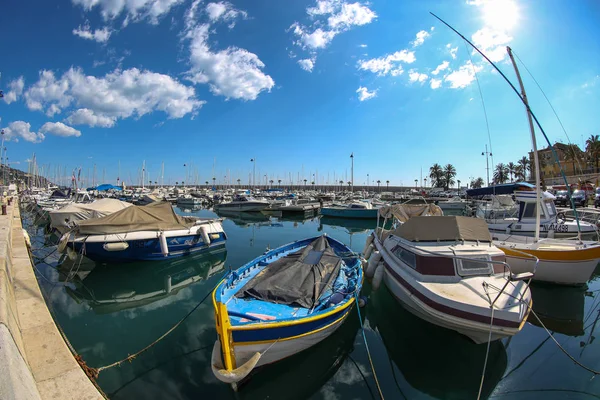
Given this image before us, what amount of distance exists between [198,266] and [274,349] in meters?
10.6

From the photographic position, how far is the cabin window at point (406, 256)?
8292 millimetres

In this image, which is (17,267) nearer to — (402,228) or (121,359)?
(121,359)

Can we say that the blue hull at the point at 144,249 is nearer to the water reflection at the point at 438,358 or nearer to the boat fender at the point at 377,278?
the boat fender at the point at 377,278

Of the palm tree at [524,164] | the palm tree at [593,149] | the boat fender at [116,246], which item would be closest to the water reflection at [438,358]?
the boat fender at [116,246]

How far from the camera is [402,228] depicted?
9.97 metres

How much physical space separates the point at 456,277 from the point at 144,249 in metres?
13.7

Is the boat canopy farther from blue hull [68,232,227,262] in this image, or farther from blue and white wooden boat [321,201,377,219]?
blue hull [68,232,227,262]

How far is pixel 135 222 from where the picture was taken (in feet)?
46.7

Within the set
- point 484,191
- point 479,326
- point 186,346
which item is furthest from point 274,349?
point 484,191

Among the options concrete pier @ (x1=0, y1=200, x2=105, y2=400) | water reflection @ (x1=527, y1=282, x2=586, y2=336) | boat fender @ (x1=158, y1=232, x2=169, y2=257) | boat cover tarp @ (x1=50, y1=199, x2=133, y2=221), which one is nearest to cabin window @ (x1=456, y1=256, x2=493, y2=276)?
water reflection @ (x1=527, y1=282, x2=586, y2=336)

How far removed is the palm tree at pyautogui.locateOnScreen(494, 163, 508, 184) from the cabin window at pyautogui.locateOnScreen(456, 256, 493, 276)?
9649cm

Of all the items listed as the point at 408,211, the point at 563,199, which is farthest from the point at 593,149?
the point at 408,211

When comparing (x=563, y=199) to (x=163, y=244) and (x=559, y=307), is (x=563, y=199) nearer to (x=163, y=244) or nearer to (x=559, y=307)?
(x=559, y=307)

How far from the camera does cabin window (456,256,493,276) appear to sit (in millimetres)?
7508
